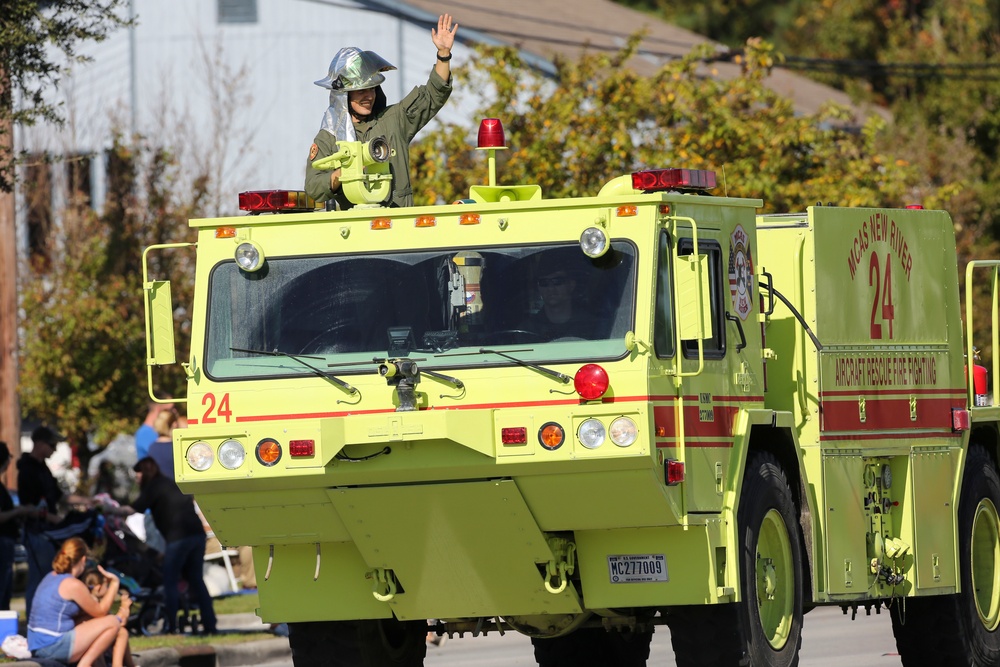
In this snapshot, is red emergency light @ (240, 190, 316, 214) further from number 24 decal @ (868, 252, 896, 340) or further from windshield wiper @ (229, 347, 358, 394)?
number 24 decal @ (868, 252, 896, 340)

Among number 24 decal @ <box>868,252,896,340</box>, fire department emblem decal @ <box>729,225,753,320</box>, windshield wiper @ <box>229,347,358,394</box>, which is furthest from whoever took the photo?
number 24 decal @ <box>868,252,896,340</box>

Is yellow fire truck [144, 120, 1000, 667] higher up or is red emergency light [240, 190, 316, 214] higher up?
red emergency light [240, 190, 316, 214]

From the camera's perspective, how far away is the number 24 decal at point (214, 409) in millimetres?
9297

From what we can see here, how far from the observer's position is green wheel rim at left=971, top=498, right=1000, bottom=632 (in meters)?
12.0

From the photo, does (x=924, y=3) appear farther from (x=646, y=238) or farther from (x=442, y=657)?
(x=646, y=238)

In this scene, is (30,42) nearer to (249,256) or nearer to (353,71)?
(353,71)

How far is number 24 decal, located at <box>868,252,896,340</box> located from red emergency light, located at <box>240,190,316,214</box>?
128 inches

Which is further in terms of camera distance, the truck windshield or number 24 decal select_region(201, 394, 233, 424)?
number 24 decal select_region(201, 394, 233, 424)

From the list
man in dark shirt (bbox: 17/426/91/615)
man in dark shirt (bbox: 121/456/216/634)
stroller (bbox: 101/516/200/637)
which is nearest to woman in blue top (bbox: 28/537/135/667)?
man in dark shirt (bbox: 121/456/216/634)

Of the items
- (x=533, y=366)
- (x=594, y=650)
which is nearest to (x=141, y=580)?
(x=594, y=650)

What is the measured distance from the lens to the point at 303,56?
3119 cm

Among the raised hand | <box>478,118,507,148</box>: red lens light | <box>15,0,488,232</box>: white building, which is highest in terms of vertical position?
<box>15,0,488,232</box>: white building

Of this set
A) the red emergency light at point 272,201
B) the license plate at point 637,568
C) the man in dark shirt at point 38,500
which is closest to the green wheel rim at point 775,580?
the license plate at point 637,568

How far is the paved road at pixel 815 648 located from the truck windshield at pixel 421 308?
185 inches
